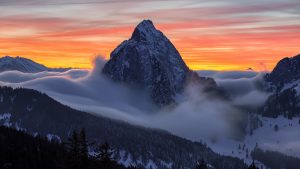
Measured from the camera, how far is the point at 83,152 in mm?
66875

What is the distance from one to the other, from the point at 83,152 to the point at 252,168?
3686cm

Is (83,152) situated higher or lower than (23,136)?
lower

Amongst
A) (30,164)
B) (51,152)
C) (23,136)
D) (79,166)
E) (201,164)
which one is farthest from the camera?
(23,136)

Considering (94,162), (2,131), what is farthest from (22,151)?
(94,162)

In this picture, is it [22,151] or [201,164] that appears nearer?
[201,164]

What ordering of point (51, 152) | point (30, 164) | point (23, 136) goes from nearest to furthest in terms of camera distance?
point (30, 164)
point (51, 152)
point (23, 136)

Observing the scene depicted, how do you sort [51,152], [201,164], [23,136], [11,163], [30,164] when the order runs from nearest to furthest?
[201,164], [11,163], [30,164], [51,152], [23,136]

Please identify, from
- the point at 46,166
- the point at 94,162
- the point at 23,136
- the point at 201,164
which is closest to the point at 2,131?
the point at 23,136

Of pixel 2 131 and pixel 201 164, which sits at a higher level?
pixel 2 131

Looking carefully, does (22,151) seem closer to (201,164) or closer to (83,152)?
(201,164)

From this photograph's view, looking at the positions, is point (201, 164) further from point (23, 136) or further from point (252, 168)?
point (23, 136)

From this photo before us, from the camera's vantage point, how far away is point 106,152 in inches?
2689

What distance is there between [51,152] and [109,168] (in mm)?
113082

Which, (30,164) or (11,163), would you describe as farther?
(30,164)
